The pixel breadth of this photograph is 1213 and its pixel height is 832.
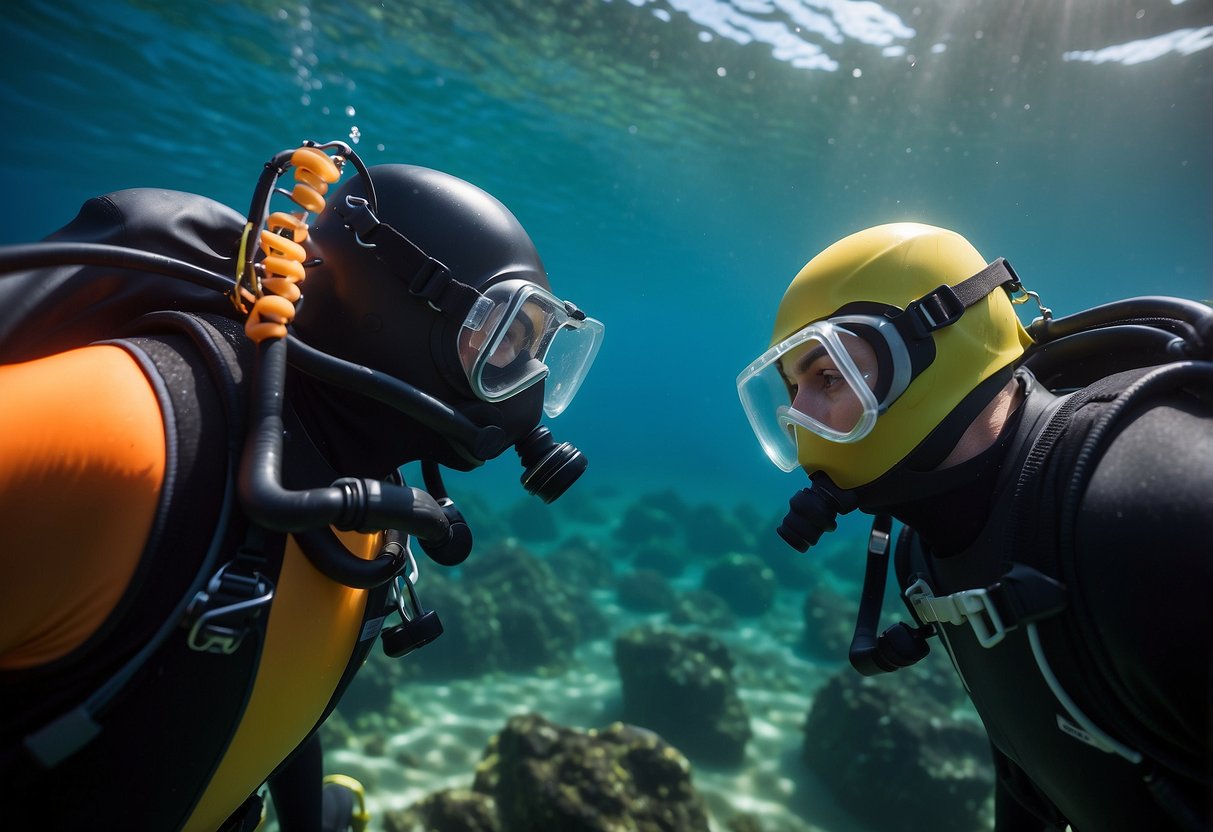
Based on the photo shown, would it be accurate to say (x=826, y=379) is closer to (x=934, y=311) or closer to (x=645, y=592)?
(x=934, y=311)

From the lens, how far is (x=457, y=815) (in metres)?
4.60

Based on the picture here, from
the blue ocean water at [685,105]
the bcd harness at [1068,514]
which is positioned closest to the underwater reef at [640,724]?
the bcd harness at [1068,514]

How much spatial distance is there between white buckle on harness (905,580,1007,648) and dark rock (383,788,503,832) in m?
4.04

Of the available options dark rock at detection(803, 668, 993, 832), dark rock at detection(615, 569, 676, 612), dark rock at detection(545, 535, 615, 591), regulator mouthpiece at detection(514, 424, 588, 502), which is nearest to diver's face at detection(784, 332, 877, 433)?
regulator mouthpiece at detection(514, 424, 588, 502)

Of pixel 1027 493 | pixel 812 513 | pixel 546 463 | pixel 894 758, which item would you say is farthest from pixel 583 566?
pixel 1027 493

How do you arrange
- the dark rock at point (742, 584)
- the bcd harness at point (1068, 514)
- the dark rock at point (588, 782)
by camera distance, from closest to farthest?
the bcd harness at point (1068, 514) < the dark rock at point (588, 782) < the dark rock at point (742, 584)

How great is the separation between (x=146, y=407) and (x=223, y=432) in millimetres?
176

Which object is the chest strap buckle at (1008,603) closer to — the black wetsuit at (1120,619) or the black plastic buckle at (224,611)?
the black wetsuit at (1120,619)

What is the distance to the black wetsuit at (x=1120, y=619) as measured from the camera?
136cm

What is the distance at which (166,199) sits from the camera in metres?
2.01

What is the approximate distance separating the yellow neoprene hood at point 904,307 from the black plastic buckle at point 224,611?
6.24 feet

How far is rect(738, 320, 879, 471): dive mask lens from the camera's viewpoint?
2.07 m

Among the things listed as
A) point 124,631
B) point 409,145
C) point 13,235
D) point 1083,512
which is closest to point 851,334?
point 1083,512

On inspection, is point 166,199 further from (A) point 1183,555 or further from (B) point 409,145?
(B) point 409,145
